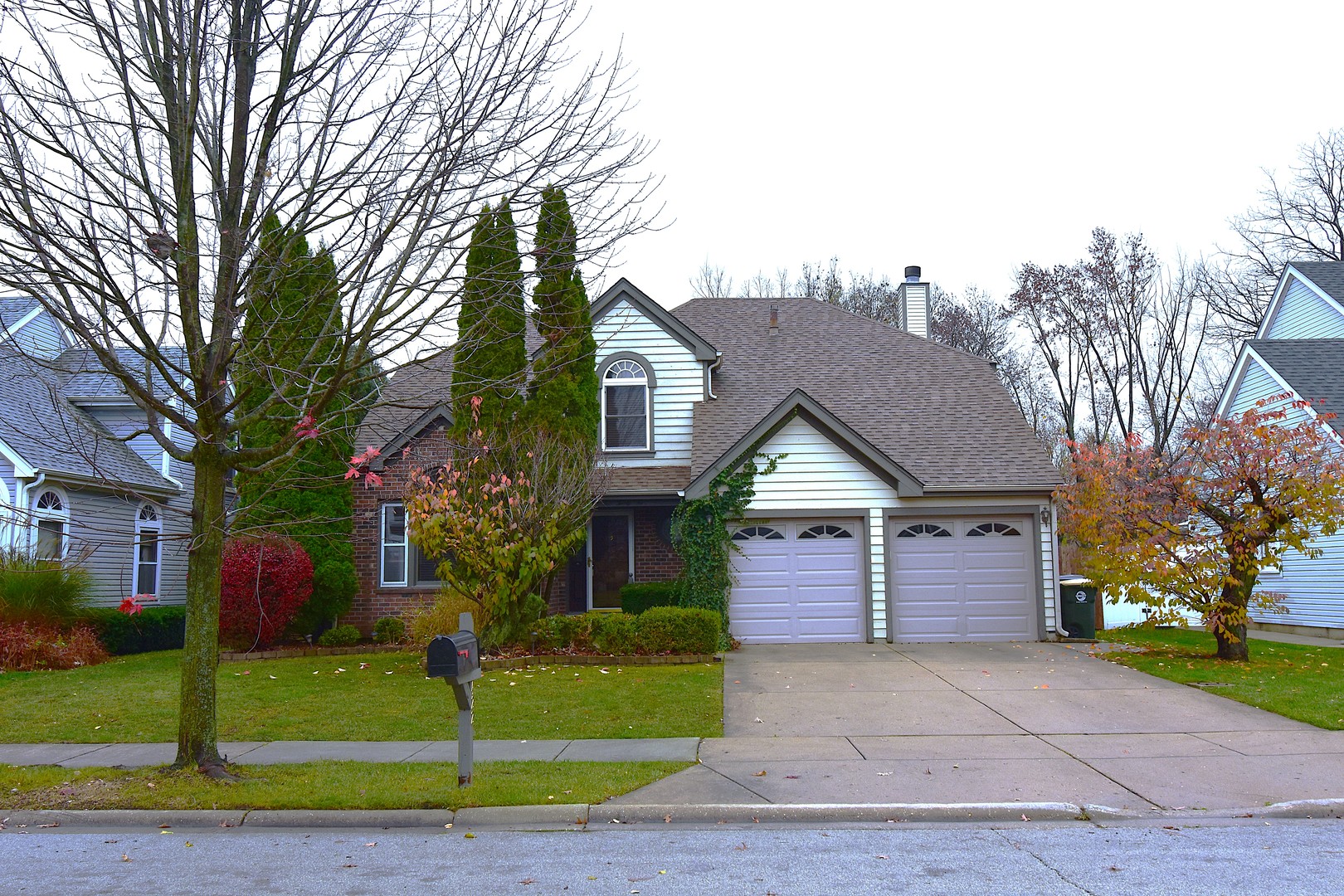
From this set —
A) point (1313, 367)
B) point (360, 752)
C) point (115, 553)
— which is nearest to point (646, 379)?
point (115, 553)

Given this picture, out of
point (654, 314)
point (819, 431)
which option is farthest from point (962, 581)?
point (654, 314)

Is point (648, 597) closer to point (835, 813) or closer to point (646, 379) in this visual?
point (646, 379)

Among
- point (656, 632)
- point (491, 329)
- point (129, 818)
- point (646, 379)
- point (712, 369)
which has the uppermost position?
point (712, 369)

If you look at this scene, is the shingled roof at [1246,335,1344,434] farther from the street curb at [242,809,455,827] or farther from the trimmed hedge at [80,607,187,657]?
the trimmed hedge at [80,607,187,657]

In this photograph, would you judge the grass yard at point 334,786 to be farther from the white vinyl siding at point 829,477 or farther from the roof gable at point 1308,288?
the roof gable at point 1308,288

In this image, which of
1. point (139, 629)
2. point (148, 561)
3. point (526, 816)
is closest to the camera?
point (526, 816)

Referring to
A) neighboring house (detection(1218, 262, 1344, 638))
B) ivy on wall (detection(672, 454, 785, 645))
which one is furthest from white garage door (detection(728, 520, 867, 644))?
neighboring house (detection(1218, 262, 1344, 638))

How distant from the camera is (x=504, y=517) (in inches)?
595

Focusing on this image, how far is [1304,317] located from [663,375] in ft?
54.4

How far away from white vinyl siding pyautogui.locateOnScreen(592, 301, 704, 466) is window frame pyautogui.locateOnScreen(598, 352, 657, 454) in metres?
0.07

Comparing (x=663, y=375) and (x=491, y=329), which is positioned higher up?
(x=663, y=375)

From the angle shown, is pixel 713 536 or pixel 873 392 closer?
pixel 713 536

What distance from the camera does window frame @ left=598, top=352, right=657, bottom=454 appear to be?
20719 millimetres

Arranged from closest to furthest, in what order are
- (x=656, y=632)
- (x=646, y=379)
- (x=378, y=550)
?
(x=656, y=632)
(x=378, y=550)
(x=646, y=379)
